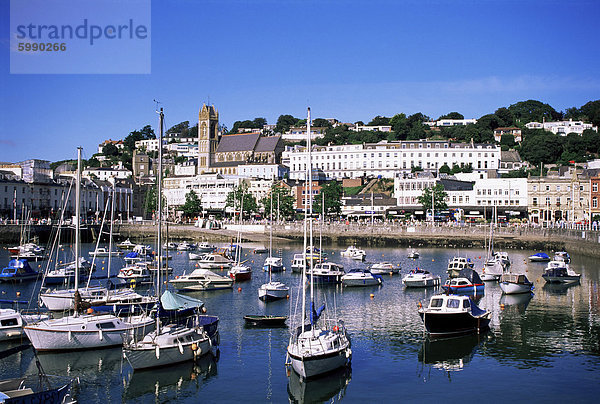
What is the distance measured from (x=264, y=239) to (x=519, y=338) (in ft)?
219

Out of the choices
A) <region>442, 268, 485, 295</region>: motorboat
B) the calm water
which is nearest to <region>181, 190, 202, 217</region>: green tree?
<region>442, 268, 485, 295</region>: motorboat

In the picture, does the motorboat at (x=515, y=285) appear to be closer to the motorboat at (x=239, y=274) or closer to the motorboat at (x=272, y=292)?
the motorboat at (x=272, y=292)

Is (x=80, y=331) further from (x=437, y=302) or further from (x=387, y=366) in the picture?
(x=437, y=302)

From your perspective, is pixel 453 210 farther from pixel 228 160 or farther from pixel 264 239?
pixel 228 160

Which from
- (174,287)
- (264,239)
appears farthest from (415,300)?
(264,239)

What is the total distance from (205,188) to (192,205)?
40.4 ft

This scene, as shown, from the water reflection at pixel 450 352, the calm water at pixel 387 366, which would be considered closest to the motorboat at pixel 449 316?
the water reflection at pixel 450 352

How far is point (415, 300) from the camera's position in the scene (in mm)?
40844

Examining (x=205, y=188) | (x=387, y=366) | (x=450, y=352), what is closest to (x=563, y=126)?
(x=205, y=188)

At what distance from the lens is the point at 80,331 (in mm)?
26156

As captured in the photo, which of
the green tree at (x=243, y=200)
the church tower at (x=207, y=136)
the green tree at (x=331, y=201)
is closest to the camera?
the green tree at (x=331, y=201)

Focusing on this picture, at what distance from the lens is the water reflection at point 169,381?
22375mm

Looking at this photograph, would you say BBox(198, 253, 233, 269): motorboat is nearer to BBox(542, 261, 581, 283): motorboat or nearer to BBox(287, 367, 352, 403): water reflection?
BBox(542, 261, 581, 283): motorboat

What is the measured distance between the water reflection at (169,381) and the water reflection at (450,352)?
9322mm
